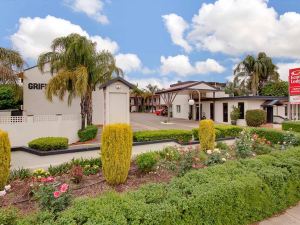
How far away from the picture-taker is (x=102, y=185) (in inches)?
217

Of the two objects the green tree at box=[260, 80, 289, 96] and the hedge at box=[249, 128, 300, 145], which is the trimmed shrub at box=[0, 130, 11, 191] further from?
the green tree at box=[260, 80, 289, 96]

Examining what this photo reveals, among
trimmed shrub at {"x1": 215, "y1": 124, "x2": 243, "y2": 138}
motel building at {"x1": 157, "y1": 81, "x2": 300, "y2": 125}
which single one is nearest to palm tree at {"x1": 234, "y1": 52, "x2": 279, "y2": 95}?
motel building at {"x1": 157, "y1": 81, "x2": 300, "y2": 125}

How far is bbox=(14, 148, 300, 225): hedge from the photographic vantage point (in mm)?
3119

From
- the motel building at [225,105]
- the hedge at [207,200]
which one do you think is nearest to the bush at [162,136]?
the hedge at [207,200]

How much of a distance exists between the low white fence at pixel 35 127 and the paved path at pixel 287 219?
1183 cm

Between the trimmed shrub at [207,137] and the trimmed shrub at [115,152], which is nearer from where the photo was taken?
the trimmed shrub at [115,152]

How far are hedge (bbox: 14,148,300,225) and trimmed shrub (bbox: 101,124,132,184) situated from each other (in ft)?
4.78

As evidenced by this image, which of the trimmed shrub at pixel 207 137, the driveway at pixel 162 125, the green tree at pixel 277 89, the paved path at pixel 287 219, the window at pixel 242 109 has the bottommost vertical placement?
the paved path at pixel 287 219

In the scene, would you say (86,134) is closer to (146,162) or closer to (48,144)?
(48,144)

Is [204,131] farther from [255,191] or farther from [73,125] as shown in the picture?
[73,125]

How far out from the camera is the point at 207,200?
3664 mm

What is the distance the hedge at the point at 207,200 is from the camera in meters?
3.12

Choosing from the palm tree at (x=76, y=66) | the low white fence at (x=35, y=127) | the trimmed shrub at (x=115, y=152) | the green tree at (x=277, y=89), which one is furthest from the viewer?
the green tree at (x=277, y=89)

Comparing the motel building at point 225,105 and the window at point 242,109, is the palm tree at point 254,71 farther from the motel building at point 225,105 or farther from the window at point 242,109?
the window at point 242,109
